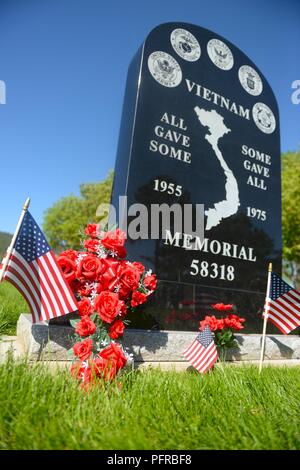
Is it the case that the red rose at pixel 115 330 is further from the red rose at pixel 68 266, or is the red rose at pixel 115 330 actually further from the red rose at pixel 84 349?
the red rose at pixel 68 266

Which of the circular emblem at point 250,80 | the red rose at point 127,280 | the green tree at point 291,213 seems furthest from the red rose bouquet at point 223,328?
the green tree at point 291,213

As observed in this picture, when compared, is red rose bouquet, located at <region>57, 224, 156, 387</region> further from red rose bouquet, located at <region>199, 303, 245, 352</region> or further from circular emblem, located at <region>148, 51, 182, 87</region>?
circular emblem, located at <region>148, 51, 182, 87</region>

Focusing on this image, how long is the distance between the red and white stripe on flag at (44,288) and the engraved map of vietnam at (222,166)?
11.2 ft

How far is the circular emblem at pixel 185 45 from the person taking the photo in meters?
6.02

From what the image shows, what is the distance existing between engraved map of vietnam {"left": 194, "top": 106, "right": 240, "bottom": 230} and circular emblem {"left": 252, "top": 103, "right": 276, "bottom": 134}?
1093 mm

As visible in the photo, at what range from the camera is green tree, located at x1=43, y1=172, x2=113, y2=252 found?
1234 inches

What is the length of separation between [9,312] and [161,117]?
13.0ft

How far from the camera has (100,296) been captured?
329 centimetres

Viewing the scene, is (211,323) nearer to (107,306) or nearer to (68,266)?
(107,306)

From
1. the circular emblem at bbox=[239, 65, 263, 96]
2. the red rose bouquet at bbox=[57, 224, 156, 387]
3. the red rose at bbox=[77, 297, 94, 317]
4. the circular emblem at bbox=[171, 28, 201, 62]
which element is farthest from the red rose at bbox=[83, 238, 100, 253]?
the circular emblem at bbox=[239, 65, 263, 96]

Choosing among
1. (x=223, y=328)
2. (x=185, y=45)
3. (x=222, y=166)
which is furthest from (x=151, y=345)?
(x=185, y=45)

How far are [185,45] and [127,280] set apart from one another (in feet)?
15.9
